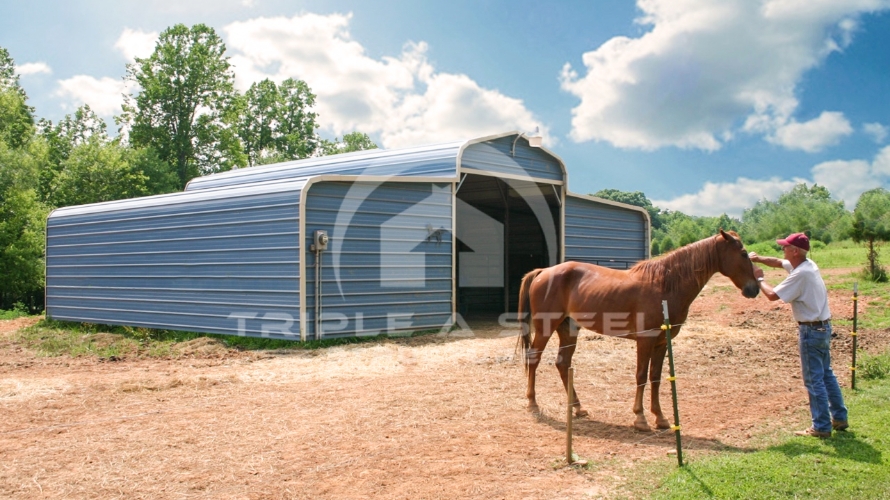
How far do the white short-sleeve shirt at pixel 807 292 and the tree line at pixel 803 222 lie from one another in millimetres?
13186

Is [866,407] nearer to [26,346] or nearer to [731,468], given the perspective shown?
[731,468]

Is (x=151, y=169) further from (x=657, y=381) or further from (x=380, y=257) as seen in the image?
(x=657, y=381)

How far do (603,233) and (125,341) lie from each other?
11.8 metres

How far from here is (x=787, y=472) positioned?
4.31 meters

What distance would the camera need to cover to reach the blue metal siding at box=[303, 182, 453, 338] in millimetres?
10953

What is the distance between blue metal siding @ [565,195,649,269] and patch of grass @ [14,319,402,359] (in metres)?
6.49

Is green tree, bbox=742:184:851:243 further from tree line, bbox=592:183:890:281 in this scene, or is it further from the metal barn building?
the metal barn building

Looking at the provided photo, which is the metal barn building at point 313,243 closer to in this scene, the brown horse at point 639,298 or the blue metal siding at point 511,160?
the blue metal siding at point 511,160

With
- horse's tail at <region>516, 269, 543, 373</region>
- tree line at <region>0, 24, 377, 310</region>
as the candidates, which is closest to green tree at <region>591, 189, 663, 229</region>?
tree line at <region>0, 24, 377, 310</region>

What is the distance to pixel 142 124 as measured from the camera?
34.4m

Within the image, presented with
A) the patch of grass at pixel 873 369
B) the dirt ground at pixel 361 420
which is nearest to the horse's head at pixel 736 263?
the dirt ground at pixel 361 420

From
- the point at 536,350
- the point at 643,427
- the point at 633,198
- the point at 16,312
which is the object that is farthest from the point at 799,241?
the point at 633,198

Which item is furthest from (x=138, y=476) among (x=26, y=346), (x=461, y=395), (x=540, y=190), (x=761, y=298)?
(x=761, y=298)

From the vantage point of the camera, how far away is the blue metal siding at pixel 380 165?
42.7 feet
